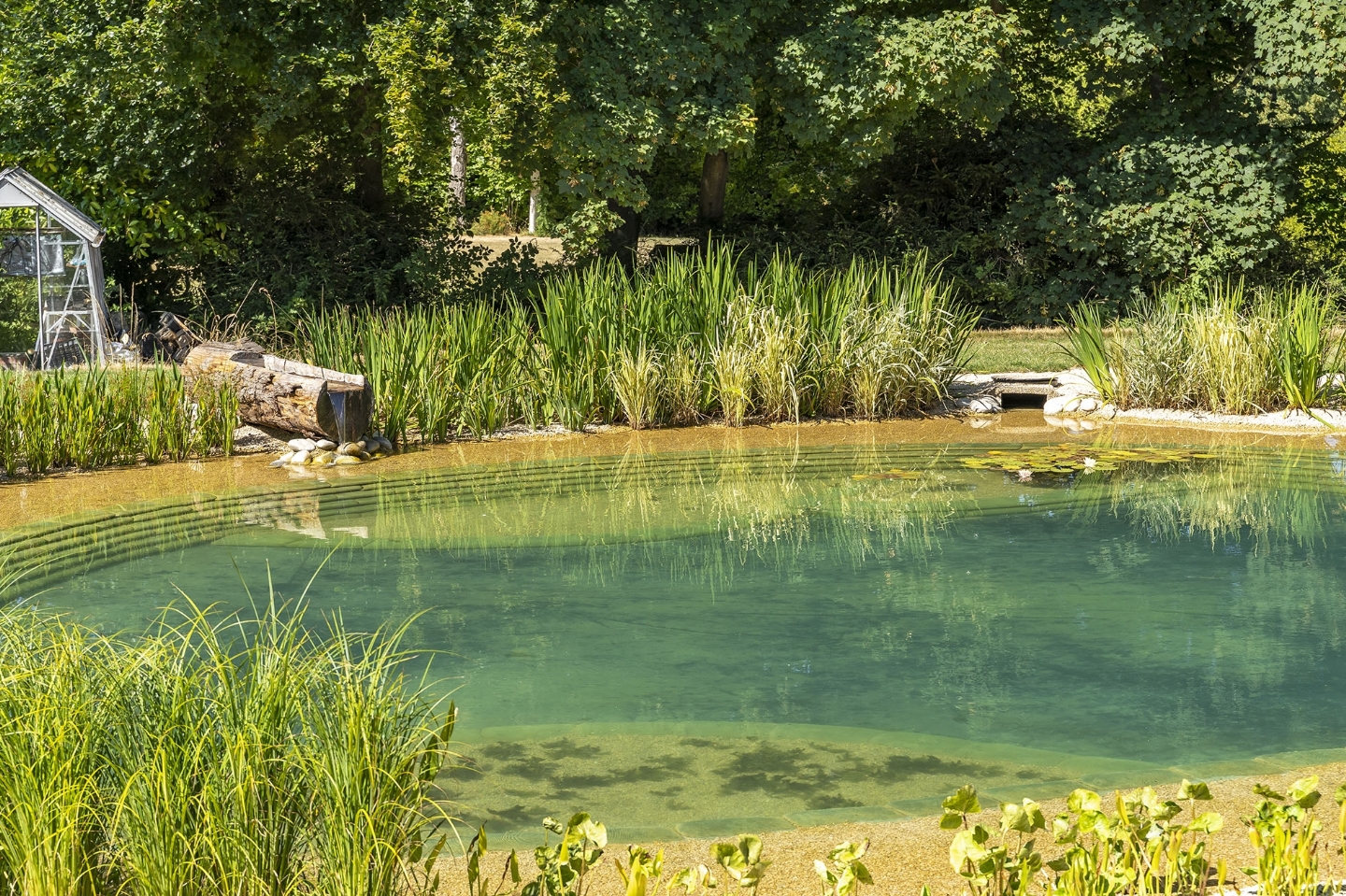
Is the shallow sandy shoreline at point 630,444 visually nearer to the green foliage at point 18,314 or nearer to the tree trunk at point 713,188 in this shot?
the green foliage at point 18,314

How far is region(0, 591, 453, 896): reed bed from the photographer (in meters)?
2.66

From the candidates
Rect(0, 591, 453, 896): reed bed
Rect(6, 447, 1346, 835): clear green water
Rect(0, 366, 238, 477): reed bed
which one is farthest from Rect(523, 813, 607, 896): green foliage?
Rect(0, 366, 238, 477): reed bed

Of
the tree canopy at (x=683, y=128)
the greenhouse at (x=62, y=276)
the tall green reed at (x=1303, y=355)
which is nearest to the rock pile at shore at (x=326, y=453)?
the greenhouse at (x=62, y=276)

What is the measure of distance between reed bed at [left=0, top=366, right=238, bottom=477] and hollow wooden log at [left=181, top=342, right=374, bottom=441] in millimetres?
131

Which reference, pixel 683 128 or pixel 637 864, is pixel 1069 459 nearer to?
pixel 683 128

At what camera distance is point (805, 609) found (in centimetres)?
566

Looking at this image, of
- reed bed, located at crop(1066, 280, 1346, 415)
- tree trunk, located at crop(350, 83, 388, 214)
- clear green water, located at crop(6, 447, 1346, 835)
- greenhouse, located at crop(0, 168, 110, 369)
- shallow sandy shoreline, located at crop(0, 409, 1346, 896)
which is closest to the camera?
clear green water, located at crop(6, 447, 1346, 835)

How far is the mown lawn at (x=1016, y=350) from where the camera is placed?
12.5m

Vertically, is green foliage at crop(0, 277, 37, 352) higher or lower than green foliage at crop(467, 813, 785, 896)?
higher

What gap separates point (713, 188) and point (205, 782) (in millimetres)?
14070

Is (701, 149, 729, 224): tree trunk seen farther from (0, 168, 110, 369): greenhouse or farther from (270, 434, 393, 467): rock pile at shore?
(270, 434, 393, 467): rock pile at shore

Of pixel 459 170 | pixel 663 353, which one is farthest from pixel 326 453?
pixel 459 170

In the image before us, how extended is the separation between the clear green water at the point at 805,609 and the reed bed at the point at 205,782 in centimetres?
100

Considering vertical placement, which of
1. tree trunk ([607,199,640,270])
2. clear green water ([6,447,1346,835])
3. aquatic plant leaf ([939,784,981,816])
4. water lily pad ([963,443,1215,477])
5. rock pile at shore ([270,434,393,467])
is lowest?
clear green water ([6,447,1346,835])
